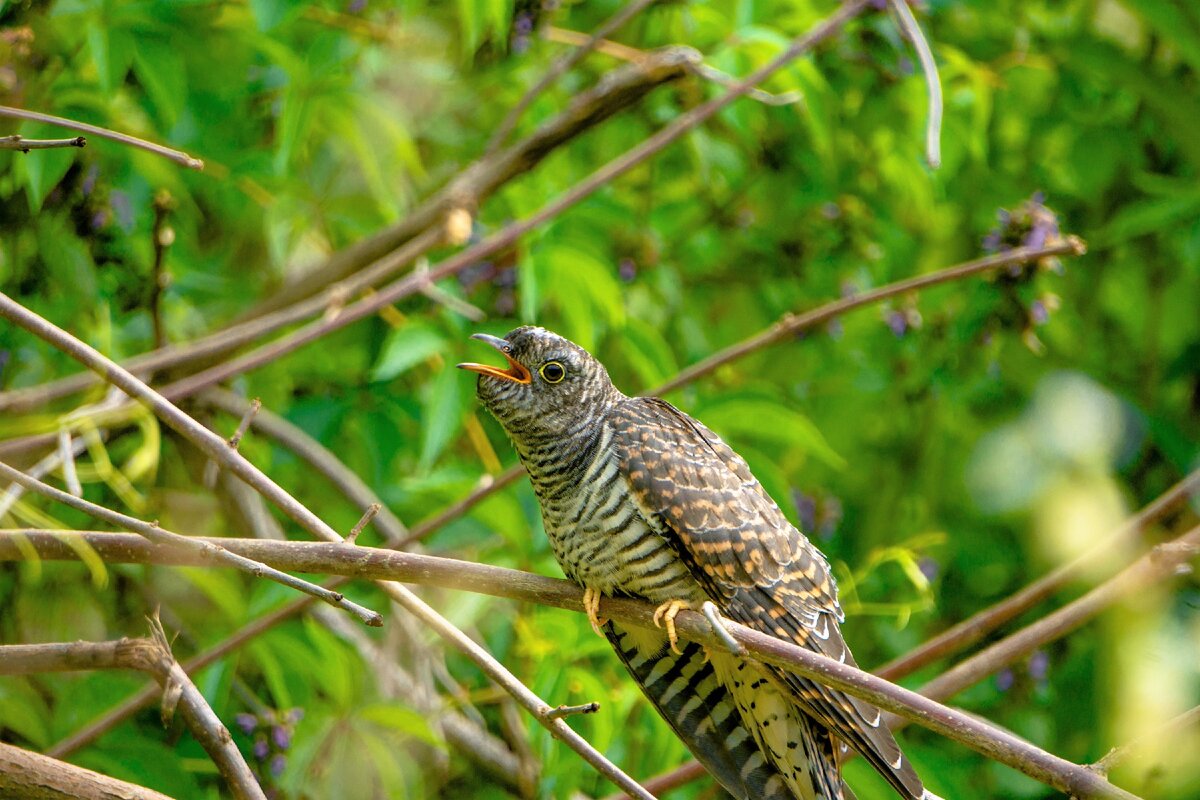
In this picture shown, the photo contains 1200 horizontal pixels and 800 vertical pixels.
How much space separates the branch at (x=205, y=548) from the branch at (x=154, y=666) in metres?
0.12

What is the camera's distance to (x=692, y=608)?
8.24ft

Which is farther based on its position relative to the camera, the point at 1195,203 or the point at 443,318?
the point at 1195,203

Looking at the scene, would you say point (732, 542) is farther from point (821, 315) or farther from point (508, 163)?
point (508, 163)

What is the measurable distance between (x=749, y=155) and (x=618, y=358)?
0.81 metres

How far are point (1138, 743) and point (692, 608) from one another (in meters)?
0.99

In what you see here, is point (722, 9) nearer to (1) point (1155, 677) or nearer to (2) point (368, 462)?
(2) point (368, 462)

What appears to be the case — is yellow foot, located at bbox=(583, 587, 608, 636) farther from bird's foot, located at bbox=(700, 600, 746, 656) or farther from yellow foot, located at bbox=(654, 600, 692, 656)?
bird's foot, located at bbox=(700, 600, 746, 656)

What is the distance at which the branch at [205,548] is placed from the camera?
5.92 feet

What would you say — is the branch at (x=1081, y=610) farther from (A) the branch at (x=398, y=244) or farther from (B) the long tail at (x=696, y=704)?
(A) the branch at (x=398, y=244)

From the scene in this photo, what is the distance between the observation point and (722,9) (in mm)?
3809

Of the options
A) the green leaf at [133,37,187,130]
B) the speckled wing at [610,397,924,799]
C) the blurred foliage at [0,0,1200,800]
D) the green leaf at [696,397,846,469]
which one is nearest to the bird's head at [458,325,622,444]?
the speckled wing at [610,397,924,799]

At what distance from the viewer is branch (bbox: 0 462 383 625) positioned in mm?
1804

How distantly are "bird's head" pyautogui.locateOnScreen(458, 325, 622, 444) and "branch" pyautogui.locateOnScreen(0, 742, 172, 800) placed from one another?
3.64 feet

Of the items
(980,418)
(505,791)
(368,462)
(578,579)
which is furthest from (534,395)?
(980,418)
